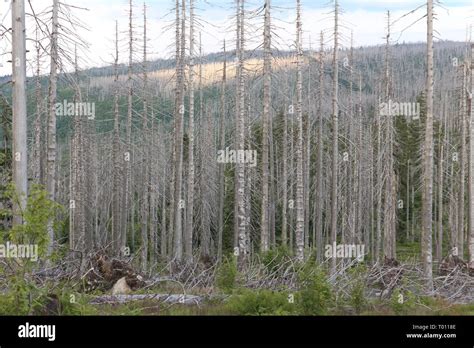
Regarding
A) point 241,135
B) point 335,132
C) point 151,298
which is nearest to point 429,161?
point 241,135

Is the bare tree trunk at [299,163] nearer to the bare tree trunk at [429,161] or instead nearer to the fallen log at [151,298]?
the bare tree trunk at [429,161]

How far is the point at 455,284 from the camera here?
16109mm

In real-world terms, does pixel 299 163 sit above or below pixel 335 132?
below

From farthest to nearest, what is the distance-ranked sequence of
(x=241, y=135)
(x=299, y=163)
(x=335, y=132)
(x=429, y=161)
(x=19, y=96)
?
(x=335, y=132) < (x=299, y=163) < (x=241, y=135) < (x=429, y=161) < (x=19, y=96)

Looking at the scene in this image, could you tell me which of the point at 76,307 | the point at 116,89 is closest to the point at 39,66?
the point at 116,89

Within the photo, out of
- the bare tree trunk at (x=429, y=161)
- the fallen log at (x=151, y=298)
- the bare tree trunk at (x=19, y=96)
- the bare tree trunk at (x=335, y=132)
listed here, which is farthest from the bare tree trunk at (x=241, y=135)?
the bare tree trunk at (x=19, y=96)

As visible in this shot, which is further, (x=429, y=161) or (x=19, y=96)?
(x=429, y=161)

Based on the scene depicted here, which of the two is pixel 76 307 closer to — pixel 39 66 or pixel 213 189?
pixel 39 66

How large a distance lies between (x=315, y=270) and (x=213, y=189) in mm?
25884

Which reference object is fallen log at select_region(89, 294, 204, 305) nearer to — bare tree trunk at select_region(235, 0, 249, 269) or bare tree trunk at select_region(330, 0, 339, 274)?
bare tree trunk at select_region(235, 0, 249, 269)

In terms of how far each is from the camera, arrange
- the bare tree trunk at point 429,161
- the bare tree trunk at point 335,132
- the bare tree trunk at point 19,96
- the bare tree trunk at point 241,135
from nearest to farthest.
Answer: the bare tree trunk at point 19,96 < the bare tree trunk at point 429,161 < the bare tree trunk at point 241,135 < the bare tree trunk at point 335,132

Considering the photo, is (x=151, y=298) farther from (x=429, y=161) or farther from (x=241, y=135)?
(x=429, y=161)

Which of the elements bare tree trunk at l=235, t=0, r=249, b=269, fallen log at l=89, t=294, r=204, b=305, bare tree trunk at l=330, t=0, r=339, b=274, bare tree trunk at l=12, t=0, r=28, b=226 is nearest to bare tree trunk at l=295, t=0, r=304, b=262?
bare tree trunk at l=330, t=0, r=339, b=274
